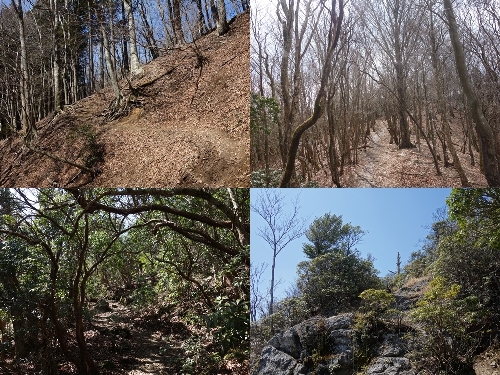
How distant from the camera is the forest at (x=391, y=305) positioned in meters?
4.04

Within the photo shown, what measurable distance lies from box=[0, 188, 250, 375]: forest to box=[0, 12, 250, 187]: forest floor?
197 mm

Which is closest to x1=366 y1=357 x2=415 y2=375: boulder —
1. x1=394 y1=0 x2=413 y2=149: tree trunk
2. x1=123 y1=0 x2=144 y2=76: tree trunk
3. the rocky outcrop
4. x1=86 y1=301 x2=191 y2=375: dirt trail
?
the rocky outcrop

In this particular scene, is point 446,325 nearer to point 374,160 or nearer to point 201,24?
point 374,160

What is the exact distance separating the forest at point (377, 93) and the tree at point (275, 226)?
1.03 ft

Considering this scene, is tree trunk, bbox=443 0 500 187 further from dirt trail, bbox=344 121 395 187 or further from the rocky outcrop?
the rocky outcrop

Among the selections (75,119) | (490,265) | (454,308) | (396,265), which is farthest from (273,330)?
(75,119)

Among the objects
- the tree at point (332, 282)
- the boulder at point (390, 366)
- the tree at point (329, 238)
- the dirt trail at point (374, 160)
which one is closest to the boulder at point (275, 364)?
the tree at point (332, 282)

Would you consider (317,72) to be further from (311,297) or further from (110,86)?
(110,86)

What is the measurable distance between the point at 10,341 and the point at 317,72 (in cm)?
391

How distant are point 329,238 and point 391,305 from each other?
2.92ft

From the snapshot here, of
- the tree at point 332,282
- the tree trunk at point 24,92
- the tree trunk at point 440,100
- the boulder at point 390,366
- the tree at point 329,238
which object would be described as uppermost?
the tree trunk at point 24,92

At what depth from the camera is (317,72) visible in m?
3.86

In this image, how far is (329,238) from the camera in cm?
439

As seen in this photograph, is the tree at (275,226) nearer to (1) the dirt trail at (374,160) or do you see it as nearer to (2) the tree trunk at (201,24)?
(1) the dirt trail at (374,160)
